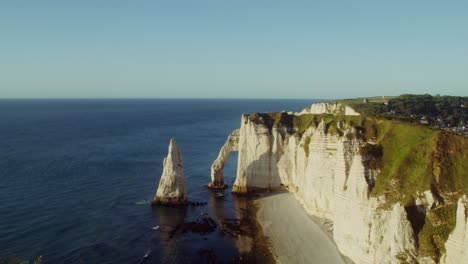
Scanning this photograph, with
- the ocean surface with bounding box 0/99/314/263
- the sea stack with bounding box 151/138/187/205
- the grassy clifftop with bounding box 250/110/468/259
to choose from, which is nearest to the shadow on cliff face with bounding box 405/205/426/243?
the grassy clifftop with bounding box 250/110/468/259

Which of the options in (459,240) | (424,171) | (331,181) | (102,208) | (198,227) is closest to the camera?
(459,240)

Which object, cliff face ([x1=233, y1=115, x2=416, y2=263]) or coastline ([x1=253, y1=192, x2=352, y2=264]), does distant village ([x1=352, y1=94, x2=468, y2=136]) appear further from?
coastline ([x1=253, y1=192, x2=352, y2=264])

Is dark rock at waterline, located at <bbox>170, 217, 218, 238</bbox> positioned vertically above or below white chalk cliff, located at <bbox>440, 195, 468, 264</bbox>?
below

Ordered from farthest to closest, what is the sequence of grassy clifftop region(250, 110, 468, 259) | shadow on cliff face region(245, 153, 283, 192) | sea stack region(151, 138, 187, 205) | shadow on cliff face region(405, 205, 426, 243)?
shadow on cliff face region(245, 153, 283, 192), sea stack region(151, 138, 187, 205), shadow on cliff face region(405, 205, 426, 243), grassy clifftop region(250, 110, 468, 259)

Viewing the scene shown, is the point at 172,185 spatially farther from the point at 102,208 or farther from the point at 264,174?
the point at 264,174

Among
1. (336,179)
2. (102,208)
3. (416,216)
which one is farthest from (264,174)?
(416,216)

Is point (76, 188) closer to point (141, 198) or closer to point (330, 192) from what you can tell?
point (141, 198)

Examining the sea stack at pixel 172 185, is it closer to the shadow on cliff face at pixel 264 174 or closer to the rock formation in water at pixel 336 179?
the rock formation in water at pixel 336 179

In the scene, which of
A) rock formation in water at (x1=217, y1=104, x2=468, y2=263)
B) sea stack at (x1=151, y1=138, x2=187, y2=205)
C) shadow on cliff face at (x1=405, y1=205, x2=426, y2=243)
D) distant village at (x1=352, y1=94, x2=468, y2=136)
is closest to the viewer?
shadow on cliff face at (x1=405, y1=205, x2=426, y2=243)
